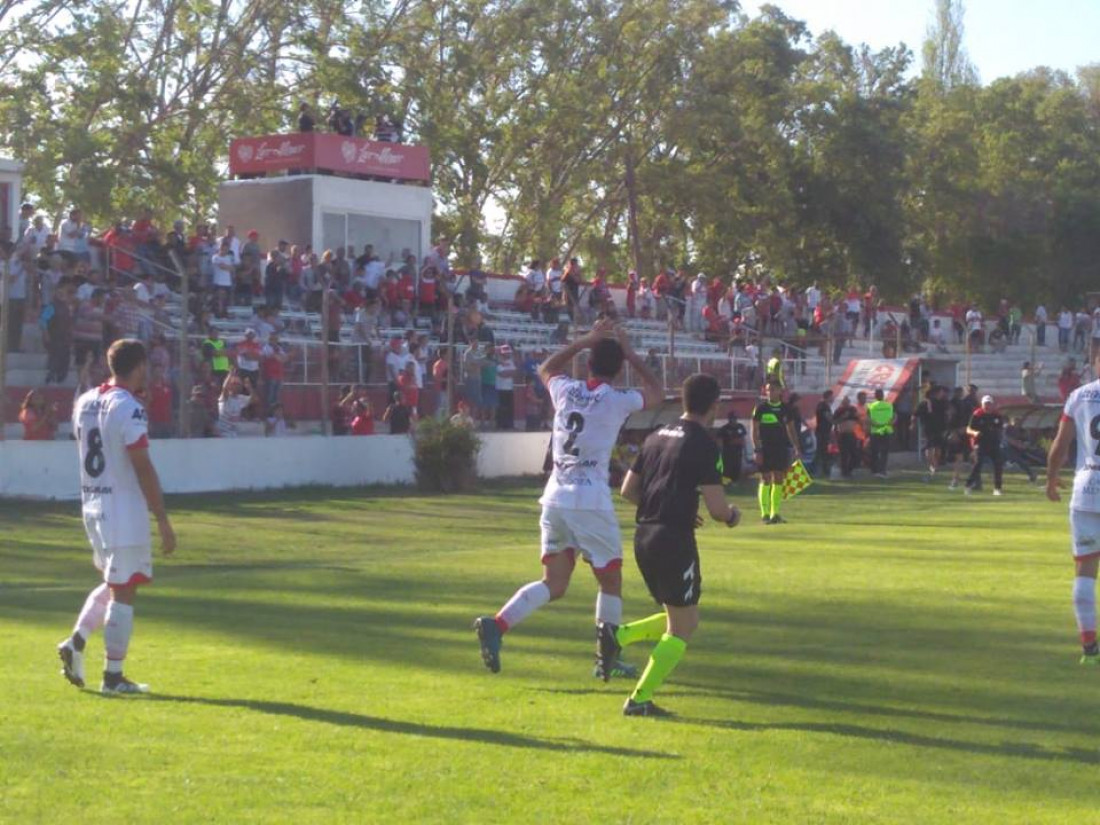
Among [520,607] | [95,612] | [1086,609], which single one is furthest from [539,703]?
[1086,609]

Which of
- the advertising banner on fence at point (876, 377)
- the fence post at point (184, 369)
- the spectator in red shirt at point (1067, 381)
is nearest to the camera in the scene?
the fence post at point (184, 369)

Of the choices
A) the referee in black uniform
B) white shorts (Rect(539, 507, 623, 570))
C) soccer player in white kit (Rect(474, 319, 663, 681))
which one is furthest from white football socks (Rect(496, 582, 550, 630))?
the referee in black uniform

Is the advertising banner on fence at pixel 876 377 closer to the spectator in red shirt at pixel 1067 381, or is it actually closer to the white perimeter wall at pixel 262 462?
the spectator in red shirt at pixel 1067 381

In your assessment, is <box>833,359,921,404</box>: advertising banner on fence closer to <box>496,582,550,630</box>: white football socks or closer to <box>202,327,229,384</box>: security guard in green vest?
<box>202,327,229,384</box>: security guard in green vest

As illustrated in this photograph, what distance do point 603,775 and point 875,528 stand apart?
1464 centimetres

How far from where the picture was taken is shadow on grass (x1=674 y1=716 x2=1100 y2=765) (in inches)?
312

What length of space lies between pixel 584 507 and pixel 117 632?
252 cm

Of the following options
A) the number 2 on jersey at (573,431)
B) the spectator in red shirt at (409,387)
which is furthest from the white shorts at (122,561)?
the spectator in red shirt at (409,387)

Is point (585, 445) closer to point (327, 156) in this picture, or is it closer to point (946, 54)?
point (327, 156)

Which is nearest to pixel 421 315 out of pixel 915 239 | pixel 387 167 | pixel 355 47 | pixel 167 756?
pixel 387 167

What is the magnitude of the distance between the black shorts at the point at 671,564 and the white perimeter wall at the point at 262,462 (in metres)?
16.0

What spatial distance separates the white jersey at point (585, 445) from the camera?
9.60 m

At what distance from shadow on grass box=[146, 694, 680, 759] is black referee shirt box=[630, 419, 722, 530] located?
1.27 meters

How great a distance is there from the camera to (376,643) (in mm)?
11336
